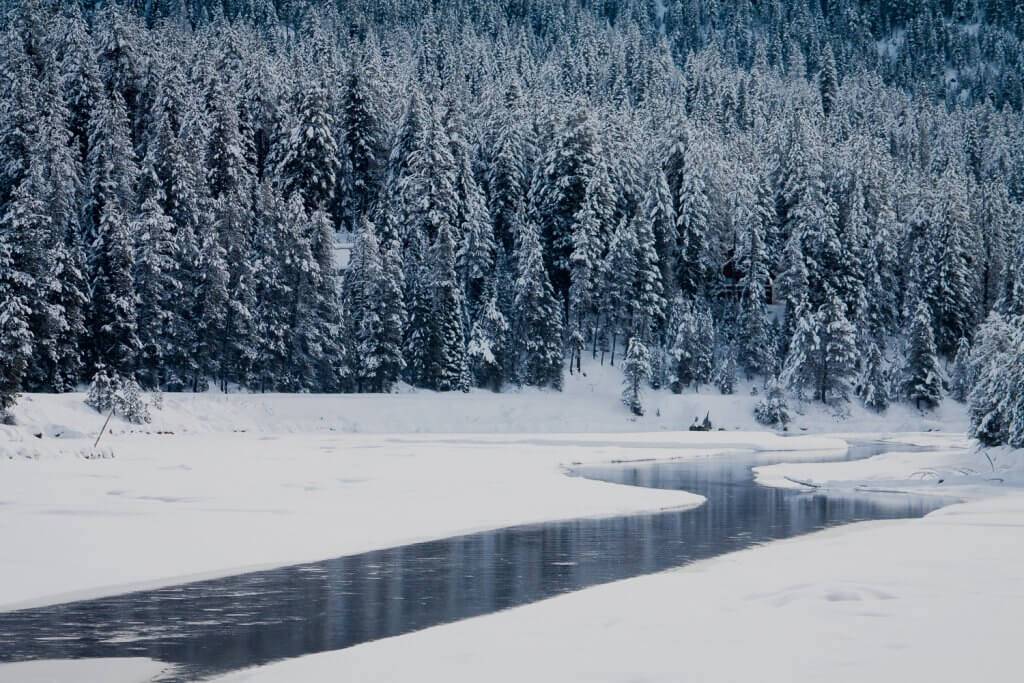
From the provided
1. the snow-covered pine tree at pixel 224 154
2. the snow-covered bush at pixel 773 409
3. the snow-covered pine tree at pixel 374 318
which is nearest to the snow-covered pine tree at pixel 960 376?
the snow-covered bush at pixel 773 409

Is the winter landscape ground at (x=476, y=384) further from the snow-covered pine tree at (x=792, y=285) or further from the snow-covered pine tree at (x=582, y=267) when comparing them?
the snow-covered pine tree at (x=792, y=285)

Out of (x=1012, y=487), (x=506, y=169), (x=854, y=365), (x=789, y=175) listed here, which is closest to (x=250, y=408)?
(x=506, y=169)

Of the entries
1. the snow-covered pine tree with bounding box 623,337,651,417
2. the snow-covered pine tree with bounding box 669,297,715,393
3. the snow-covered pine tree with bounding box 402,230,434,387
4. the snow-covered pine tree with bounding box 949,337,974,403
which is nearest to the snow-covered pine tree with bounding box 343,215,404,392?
the snow-covered pine tree with bounding box 402,230,434,387

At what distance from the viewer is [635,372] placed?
2692 inches

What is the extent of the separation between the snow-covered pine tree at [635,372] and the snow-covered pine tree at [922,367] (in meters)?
20.2

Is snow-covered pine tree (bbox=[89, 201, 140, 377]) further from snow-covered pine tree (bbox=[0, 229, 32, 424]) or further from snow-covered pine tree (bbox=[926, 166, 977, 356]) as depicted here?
snow-covered pine tree (bbox=[926, 166, 977, 356])

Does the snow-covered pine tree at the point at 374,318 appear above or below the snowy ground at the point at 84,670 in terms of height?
above

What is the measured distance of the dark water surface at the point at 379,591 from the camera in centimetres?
1270

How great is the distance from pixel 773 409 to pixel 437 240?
81.8ft

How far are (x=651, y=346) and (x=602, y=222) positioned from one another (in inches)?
395

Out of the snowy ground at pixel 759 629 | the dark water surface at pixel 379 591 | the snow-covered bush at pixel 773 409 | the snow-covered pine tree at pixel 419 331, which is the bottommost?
the dark water surface at pixel 379 591

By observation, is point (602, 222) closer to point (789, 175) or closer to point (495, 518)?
point (789, 175)

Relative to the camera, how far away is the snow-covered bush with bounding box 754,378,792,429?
229 ft

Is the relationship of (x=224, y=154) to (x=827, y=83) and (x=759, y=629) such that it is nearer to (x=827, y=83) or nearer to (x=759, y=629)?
(x=759, y=629)
